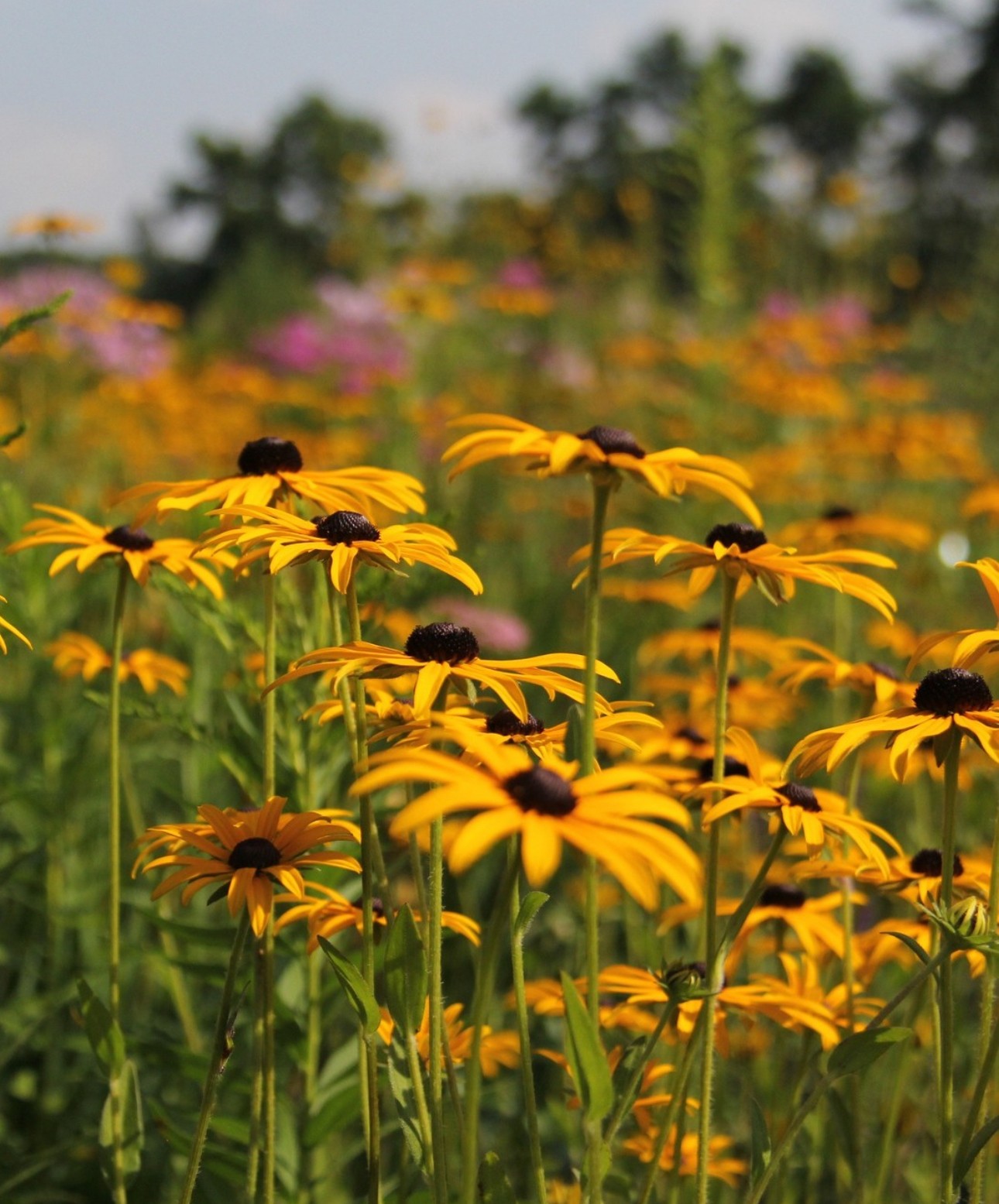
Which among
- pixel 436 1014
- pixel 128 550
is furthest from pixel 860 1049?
pixel 128 550

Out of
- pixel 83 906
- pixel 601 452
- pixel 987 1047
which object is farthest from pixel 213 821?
pixel 83 906

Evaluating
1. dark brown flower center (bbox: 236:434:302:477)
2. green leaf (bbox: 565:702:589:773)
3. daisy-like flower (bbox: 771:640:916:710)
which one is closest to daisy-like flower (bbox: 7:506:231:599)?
dark brown flower center (bbox: 236:434:302:477)

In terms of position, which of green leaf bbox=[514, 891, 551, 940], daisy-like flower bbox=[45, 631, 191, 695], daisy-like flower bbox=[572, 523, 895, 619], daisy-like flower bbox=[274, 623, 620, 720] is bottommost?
green leaf bbox=[514, 891, 551, 940]

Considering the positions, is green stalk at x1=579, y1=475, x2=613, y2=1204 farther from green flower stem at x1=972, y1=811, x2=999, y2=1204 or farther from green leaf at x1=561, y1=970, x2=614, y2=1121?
green flower stem at x1=972, y1=811, x2=999, y2=1204

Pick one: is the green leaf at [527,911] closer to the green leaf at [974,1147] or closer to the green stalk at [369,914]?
the green stalk at [369,914]

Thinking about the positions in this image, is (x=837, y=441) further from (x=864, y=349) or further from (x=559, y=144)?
(x=559, y=144)

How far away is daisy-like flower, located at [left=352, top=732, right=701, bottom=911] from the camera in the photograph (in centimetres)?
85

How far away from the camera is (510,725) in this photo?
137cm

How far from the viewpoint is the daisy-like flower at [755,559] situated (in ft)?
4.56

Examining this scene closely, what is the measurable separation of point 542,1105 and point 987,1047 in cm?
151

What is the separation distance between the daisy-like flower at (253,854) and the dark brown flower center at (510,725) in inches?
7.3

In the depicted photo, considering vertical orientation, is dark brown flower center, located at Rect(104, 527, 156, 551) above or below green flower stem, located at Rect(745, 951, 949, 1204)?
above

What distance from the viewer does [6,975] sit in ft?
9.02

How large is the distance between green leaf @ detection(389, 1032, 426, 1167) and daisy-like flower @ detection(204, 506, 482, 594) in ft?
1.49
